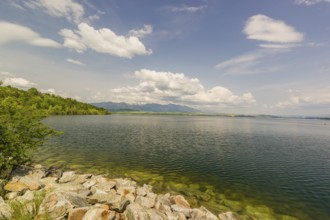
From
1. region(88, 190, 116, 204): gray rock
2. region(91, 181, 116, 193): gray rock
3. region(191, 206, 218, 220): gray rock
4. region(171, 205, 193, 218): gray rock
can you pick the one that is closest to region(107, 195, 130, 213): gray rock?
region(88, 190, 116, 204): gray rock

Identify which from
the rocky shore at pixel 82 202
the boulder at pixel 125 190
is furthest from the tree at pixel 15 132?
the boulder at pixel 125 190

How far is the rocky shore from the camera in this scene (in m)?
15.0

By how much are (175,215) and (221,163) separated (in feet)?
86.4

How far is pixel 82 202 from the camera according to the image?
1700cm

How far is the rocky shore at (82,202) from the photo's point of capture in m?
15.0

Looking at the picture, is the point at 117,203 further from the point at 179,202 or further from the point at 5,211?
the point at 5,211

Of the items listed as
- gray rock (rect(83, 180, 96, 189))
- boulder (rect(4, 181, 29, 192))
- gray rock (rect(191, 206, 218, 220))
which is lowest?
gray rock (rect(191, 206, 218, 220))

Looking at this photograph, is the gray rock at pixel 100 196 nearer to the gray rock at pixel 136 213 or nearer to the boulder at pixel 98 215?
the gray rock at pixel 136 213

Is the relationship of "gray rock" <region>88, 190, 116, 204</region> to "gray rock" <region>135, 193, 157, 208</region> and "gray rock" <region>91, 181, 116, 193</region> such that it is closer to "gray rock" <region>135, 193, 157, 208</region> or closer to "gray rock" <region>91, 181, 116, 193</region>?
"gray rock" <region>91, 181, 116, 193</region>

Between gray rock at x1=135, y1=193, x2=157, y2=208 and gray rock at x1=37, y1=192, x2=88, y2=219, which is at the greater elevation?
gray rock at x1=37, y1=192, x2=88, y2=219

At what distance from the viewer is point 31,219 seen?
46.0 feet

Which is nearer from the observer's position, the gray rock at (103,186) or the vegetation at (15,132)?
the gray rock at (103,186)

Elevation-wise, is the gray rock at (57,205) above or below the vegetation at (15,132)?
below

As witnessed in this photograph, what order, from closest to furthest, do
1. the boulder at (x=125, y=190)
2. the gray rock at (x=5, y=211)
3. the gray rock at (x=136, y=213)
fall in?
the gray rock at (x=5, y=211)
the gray rock at (x=136, y=213)
the boulder at (x=125, y=190)
